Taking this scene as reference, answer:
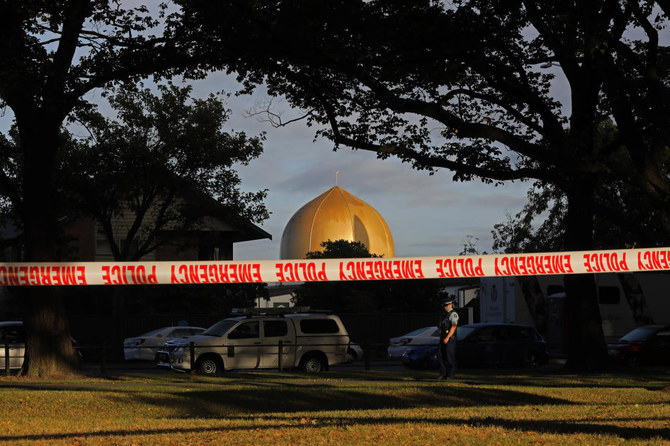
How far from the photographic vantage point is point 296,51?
2145 cm

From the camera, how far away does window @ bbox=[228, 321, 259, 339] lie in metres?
26.5

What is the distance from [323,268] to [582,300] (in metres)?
11.9

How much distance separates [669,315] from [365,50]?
693 inches

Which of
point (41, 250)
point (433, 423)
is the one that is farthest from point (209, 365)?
point (433, 423)

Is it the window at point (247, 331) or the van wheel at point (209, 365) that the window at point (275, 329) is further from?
the van wheel at point (209, 365)

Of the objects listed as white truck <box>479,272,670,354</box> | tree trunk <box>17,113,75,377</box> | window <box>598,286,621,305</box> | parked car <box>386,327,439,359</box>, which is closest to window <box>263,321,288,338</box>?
tree trunk <box>17,113,75,377</box>

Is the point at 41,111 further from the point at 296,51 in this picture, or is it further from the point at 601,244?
the point at 601,244

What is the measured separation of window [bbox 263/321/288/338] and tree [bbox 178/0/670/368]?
16.6 ft

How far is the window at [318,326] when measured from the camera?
2759cm

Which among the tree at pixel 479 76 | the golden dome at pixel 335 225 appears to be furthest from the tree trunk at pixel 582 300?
the golden dome at pixel 335 225

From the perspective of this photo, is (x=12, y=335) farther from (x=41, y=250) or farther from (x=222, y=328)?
(x=41, y=250)

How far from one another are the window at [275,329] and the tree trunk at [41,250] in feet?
20.1

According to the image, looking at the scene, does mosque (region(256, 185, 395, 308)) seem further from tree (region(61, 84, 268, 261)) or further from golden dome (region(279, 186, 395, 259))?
tree (region(61, 84, 268, 261))

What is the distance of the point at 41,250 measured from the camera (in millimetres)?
22250
